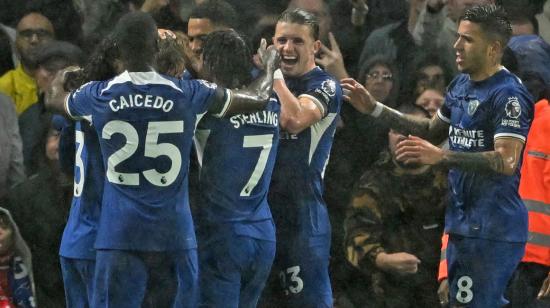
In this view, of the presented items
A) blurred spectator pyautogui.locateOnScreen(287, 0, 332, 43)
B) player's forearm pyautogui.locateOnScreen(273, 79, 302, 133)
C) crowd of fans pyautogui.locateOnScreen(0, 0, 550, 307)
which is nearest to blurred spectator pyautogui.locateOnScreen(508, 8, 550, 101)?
crowd of fans pyautogui.locateOnScreen(0, 0, 550, 307)

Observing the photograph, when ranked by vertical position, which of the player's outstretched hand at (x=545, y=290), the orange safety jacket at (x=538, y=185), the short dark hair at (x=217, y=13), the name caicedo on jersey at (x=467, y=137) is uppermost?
the short dark hair at (x=217, y=13)

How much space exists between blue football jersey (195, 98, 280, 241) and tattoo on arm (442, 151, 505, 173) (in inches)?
37.7

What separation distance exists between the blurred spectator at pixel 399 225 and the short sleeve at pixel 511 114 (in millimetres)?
1582

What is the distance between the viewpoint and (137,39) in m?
7.61

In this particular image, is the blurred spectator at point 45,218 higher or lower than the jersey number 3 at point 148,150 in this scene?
lower

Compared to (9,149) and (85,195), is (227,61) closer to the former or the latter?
(85,195)

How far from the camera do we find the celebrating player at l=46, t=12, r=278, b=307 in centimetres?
758

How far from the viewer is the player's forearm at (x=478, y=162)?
8062 mm

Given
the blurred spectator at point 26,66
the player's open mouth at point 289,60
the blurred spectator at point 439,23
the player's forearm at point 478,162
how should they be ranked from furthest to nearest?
the blurred spectator at point 26,66
the blurred spectator at point 439,23
the player's open mouth at point 289,60
the player's forearm at point 478,162

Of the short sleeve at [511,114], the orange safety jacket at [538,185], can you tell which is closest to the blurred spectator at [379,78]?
the orange safety jacket at [538,185]

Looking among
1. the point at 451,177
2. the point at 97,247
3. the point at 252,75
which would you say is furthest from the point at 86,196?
the point at 451,177

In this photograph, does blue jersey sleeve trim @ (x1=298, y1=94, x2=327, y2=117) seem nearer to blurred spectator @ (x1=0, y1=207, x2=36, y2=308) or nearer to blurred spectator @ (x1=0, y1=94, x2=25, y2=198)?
blurred spectator @ (x1=0, y1=207, x2=36, y2=308)

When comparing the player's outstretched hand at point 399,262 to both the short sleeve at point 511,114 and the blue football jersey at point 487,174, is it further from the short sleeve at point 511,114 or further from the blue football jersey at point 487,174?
the short sleeve at point 511,114

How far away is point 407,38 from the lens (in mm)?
10984
